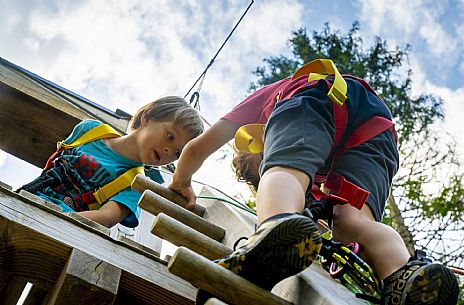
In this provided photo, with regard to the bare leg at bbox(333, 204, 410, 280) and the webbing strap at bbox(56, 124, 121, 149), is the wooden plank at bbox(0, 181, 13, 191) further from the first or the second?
the webbing strap at bbox(56, 124, 121, 149)

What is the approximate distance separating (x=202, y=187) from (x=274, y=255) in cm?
164

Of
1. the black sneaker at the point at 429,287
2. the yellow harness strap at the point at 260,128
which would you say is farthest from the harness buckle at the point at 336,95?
the black sneaker at the point at 429,287

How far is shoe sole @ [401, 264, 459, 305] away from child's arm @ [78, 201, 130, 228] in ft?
5.60

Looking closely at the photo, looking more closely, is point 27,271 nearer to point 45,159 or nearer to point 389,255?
point 389,255

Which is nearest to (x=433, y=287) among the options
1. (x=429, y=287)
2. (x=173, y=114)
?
(x=429, y=287)

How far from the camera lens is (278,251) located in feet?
4.51

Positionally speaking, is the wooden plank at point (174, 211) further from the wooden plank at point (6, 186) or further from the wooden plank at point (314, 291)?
the wooden plank at point (314, 291)

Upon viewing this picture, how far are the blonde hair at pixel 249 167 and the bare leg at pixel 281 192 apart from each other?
1.10 m

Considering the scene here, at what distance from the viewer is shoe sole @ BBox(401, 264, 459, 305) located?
142 cm

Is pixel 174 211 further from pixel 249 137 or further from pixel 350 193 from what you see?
pixel 350 193

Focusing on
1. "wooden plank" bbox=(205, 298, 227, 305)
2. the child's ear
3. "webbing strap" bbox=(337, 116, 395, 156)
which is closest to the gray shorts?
"webbing strap" bbox=(337, 116, 395, 156)

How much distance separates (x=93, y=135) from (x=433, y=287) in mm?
2317

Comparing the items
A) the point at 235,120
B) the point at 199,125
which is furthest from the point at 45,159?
the point at 235,120

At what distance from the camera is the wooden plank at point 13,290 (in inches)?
72.7
